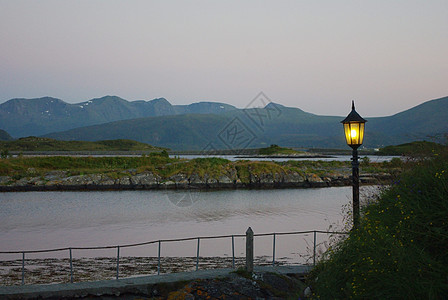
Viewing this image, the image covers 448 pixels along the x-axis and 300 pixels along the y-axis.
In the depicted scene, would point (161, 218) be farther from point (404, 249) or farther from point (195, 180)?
point (404, 249)

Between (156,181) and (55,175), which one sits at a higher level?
(55,175)

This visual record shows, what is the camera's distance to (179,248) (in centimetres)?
2442

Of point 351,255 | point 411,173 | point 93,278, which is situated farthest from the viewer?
point 93,278

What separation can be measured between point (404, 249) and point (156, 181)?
55002 mm

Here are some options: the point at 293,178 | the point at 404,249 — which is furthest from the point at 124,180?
the point at 404,249

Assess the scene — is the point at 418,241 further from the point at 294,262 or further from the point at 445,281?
the point at 294,262

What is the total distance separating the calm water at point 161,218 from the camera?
83.7 ft

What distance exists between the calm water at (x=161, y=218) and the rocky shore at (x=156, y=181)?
14.6ft

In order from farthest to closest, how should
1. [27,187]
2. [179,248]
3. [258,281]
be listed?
1. [27,187]
2. [179,248]
3. [258,281]

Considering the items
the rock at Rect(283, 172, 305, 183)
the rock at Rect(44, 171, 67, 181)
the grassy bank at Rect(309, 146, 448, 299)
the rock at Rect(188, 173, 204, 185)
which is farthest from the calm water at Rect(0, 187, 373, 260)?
the grassy bank at Rect(309, 146, 448, 299)

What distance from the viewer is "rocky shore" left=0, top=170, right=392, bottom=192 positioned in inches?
2318

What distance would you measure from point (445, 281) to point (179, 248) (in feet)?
61.4

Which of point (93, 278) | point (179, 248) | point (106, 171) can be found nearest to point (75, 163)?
point (106, 171)

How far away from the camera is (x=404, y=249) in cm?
751
